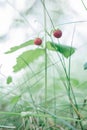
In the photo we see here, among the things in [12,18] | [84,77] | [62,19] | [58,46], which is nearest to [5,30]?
[12,18]

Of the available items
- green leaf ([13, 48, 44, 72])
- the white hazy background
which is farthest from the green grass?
the white hazy background

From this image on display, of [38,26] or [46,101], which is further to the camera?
[38,26]

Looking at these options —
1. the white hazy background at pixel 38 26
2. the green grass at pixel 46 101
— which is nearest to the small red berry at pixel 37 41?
the green grass at pixel 46 101

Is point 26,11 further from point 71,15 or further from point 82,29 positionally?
point 82,29

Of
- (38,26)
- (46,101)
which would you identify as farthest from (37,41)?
(38,26)

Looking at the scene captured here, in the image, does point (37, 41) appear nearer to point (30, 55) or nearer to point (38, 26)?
point (30, 55)

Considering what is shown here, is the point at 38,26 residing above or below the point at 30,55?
above

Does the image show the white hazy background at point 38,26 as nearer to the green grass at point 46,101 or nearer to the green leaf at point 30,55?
the green grass at point 46,101

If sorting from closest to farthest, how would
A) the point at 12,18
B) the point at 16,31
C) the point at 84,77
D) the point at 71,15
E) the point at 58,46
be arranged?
the point at 58,46
the point at 84,77
the point at 71,15
the point at 16,31
the point at 12,18
